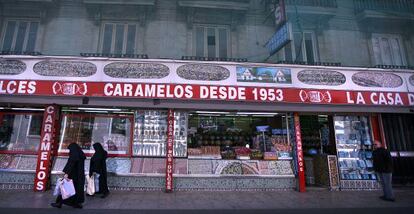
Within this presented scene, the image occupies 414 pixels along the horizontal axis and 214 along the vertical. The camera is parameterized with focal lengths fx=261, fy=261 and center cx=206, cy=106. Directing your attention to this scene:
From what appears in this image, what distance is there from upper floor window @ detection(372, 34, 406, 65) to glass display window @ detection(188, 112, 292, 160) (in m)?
5.74

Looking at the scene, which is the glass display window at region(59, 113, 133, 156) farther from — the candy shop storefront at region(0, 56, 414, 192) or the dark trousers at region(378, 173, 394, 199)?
the dark trousers at region(378, 173, 394, 199)

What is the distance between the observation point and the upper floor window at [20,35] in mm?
10320

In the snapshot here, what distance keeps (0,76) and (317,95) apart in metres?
10.5

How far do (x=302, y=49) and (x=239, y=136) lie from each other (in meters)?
4.77

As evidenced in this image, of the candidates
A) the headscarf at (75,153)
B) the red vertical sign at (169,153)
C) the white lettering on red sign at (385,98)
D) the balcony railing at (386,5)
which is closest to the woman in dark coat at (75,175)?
the headscarf at (75,153)

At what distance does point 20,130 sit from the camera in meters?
9.34

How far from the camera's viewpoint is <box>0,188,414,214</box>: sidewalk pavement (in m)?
6.57

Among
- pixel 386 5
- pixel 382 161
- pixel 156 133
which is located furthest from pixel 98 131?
pixel 386 5

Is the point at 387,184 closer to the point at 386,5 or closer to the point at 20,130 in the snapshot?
the point at 386,5

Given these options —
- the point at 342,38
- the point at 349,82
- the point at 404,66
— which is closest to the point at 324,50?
the point at 342,38

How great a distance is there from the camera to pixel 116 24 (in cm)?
1084

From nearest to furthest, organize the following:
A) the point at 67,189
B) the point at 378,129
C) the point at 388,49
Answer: the point at 67,189 < the point at 378,129 < the point at 388,49

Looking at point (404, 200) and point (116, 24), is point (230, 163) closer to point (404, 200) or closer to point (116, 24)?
point (404, 200)

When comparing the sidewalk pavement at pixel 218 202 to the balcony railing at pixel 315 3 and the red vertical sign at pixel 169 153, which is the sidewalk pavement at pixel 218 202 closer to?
the red vertical sign at pixel 169 153
